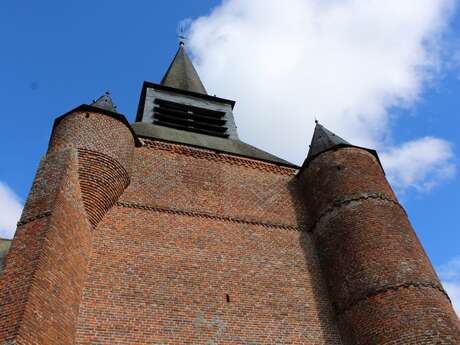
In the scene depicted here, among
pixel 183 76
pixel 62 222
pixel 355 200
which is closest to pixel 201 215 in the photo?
pixel 62 222

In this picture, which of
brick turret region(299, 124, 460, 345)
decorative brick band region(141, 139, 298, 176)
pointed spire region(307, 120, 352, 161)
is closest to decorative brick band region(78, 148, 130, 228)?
decorative brick band region(141, 139, 298, 176)

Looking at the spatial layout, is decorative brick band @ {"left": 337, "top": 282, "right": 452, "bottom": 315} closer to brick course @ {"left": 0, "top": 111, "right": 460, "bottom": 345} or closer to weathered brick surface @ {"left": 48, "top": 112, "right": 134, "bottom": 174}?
brick course @ {"left": 0, "top": 111, "right": 460, "bottom": 345}

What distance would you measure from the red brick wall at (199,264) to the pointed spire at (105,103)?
129 centimetres

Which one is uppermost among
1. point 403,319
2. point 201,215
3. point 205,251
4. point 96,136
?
point 96,136

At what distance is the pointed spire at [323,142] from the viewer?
38.4 feet

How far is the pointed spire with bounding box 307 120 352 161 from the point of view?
1170 centimetres

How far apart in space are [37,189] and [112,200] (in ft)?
4.88

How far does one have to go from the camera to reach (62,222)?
778cm

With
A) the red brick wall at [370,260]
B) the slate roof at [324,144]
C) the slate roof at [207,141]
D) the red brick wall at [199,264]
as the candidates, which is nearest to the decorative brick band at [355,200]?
the red brick wall at [370,260]

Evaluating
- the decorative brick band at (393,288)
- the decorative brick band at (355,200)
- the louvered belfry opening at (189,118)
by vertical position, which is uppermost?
the louvered belfry opening at (189,118)

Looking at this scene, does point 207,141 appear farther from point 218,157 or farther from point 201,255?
point 201,255

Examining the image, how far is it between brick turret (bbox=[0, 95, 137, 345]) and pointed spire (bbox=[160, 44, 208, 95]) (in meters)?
7.33

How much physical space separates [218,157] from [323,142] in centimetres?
288

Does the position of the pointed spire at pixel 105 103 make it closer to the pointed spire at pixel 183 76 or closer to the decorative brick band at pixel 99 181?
the decorative brick band at pixel 99 181
